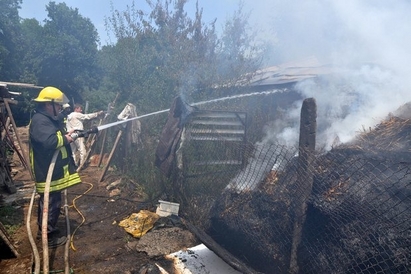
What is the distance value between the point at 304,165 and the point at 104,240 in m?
3.39

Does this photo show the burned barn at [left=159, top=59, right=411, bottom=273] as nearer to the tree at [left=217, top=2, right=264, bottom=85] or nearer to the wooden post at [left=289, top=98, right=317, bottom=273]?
the wooden post at [left=289, top=98, right=317, bottom=273]

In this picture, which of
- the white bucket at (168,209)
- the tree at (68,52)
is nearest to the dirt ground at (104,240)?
the white bucket at (168,209)

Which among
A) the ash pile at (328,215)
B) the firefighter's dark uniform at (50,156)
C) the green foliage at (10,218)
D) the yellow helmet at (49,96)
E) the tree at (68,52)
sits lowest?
the ash pile at (328,215)

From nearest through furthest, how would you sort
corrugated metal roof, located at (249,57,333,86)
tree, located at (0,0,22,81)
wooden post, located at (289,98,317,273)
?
1. wooden post, located at (289,98,317,273)
2. corrugated metal roof, located at (249,57,333,86)
3. tree, located at (0,0,22,81)

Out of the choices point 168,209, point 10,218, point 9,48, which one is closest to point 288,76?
point 168,209

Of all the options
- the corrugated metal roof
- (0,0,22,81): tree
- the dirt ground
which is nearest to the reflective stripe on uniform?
the dirt ground

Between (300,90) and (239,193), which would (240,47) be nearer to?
(300,90)

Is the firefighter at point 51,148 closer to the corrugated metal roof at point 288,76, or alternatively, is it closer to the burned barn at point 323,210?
the burned barn at point 323,210

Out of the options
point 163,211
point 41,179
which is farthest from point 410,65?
point 41,179

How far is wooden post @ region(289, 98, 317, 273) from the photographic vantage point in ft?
10.2

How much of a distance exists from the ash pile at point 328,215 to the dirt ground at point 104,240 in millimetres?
816

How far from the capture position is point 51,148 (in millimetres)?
4227

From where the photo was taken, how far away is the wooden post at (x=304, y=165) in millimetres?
3100

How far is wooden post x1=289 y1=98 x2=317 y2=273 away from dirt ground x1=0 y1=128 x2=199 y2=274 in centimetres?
166
